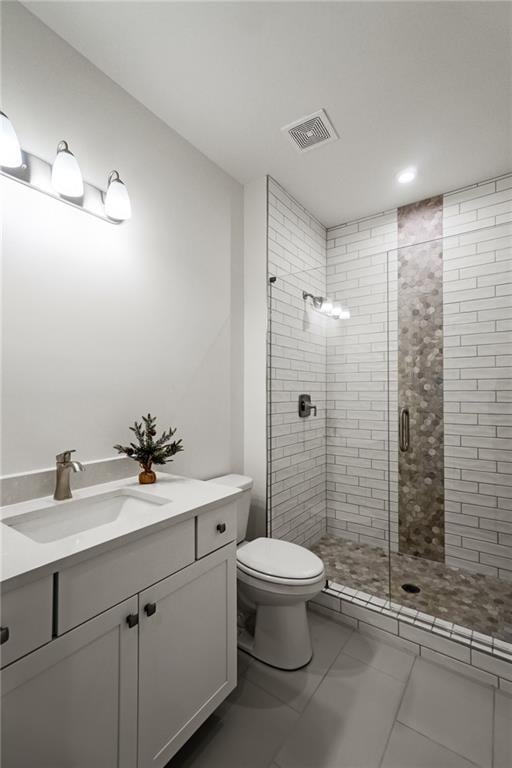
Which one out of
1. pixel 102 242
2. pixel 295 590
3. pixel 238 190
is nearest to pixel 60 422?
pixel 102 242

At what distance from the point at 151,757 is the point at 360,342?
222 cm

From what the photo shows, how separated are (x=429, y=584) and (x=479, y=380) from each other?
1.28 meters

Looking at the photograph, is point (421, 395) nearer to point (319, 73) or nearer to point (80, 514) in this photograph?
point (319, 73)

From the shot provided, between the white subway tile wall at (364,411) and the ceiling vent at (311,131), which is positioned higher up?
the ceiling vent at (311,131)

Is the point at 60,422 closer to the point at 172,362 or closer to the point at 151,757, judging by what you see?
the point at 172,362

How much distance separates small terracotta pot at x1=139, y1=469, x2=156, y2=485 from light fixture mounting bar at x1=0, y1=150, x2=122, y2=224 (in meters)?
1.12

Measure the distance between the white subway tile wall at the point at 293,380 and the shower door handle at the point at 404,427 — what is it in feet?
1.75

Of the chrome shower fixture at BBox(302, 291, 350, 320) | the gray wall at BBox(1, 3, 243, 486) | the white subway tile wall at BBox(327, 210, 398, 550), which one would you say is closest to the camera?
the gray wall at BBox(1, 3, 243, 486)

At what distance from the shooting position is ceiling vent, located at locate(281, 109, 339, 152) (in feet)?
5.86

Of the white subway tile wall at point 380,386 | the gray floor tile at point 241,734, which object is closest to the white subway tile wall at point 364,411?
the white subway tile wall at point 380,386

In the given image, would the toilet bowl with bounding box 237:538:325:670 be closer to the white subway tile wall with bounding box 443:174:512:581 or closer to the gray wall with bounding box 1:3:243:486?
the gray wall with bounding box 1:3:243:486

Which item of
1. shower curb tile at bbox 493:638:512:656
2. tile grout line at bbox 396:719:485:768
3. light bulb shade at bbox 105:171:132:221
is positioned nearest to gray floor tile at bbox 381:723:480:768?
tile grout line at bbox 396:719:485:768

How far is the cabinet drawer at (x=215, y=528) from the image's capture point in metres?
1.21

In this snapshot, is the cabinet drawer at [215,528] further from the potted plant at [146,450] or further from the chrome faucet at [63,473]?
the chrome faucet at [63,473]
